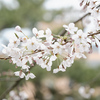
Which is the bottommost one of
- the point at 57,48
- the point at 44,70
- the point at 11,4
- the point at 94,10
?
the point at 57,48

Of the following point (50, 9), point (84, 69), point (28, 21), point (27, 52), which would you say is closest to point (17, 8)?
point (28, 21)

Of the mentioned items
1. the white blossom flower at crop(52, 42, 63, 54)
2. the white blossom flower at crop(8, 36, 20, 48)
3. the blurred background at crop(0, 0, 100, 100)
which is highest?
the blurred background at crop(0, 0, 100, 100)

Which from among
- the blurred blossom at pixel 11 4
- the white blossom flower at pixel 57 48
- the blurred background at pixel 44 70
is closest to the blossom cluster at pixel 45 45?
the white blossom flower at pixel 57 48

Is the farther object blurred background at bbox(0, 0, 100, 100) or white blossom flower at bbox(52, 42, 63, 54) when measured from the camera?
blurred background at bbox(0, 0, 100, 100)

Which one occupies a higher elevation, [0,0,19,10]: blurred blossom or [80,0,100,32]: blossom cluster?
[0,0,19,10]: blurred blossom

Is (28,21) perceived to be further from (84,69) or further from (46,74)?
(84,69)

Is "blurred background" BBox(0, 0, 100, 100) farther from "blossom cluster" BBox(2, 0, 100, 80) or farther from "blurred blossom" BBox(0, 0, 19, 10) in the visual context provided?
"blossom cluster" BBox(2, 0, 100, 80)

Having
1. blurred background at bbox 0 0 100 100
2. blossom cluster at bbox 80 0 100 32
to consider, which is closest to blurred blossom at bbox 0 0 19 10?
blurred background at bbox 0 0 100 100

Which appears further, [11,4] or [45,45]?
[11,4]

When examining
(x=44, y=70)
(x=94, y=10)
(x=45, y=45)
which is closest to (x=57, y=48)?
(x=45, y=45)

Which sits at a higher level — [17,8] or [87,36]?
[17,8]

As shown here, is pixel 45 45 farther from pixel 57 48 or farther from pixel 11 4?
pixel 11 4
